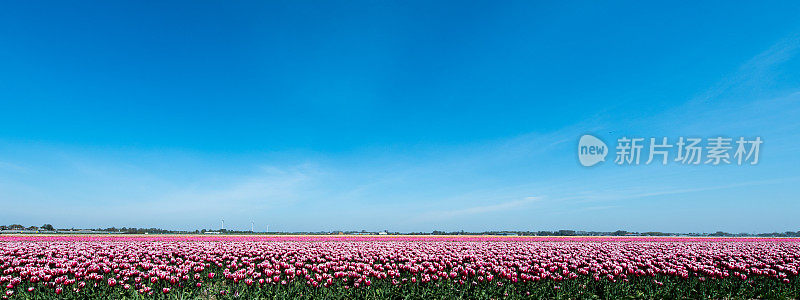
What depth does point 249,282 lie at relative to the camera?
27.4 feet

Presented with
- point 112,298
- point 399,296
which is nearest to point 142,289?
point 112,298

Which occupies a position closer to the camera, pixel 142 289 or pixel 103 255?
pixel 142 289

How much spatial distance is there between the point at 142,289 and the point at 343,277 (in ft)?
14.3

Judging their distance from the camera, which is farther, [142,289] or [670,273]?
[670,273]

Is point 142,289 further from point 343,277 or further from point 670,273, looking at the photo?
point 670,273

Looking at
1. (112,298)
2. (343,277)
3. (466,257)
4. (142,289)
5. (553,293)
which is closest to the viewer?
(112,298)

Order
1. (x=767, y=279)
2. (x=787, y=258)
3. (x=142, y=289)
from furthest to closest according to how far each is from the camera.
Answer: (x=787, y=258) → (x=767, y=279) → (x=142, y=289)

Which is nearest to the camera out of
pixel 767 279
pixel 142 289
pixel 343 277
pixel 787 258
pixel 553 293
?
pixel 142 289

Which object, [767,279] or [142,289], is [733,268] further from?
[142,289]

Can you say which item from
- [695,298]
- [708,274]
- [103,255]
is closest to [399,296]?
[695,298]

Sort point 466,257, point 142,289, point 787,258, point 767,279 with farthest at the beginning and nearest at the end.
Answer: point 787,258
point 466,257
point 767,279
point 142,289

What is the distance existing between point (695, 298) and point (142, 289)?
12679mm

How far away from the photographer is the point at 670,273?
10.4 meters

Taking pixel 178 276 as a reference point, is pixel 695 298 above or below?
below
